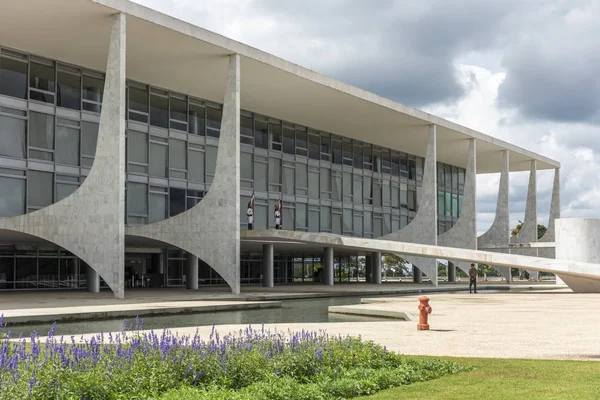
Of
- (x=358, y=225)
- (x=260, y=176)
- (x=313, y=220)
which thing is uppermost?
(x=260, y=176)

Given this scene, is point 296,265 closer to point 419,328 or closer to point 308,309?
point 308,309

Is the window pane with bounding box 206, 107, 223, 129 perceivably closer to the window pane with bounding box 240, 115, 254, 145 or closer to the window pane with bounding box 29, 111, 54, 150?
the window pane with bounding box 240, 115, 254, 145

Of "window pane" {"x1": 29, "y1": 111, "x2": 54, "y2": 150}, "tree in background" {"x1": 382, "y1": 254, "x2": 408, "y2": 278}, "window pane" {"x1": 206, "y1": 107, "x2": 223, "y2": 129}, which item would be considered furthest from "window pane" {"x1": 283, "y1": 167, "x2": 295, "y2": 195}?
"tree in background" {"x1": 382, "y1": 254, "x2": 408, "y2": 278}

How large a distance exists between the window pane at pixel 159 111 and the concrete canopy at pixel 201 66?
86cm

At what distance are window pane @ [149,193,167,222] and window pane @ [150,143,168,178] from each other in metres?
1.09

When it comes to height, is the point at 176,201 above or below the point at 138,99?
below

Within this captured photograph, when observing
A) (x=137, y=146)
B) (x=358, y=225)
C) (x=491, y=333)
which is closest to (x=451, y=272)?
(x=358, y=225)

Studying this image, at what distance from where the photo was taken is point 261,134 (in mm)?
42469

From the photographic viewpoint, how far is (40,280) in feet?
110

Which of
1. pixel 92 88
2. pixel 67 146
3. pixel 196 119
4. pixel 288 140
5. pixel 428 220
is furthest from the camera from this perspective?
pixel 428 220

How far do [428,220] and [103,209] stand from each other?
26.2 metres

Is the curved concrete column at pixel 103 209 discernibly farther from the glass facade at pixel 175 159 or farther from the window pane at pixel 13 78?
the window pane at pixel 13 78

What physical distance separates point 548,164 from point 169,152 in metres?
37.4

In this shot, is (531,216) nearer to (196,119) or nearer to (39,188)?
(196,119)
